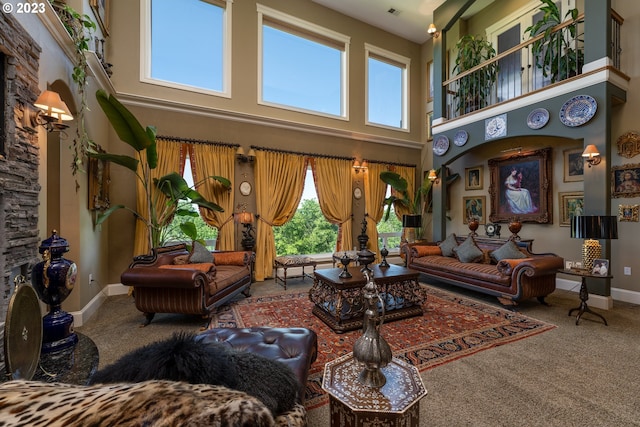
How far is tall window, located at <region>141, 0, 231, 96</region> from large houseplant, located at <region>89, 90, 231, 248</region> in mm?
1404

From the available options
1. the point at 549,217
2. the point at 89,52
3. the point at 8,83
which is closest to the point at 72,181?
the point at 8,83

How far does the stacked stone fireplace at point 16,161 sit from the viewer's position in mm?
2066

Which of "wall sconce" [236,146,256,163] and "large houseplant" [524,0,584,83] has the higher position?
"large houseplant" [524,0,584,83]

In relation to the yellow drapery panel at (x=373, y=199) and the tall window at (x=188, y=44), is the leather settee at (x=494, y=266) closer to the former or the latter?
the yellow drapery panel at (x=373, y=199)

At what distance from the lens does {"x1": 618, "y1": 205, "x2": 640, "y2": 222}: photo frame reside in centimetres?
406

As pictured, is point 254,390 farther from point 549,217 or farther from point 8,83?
point 549,217

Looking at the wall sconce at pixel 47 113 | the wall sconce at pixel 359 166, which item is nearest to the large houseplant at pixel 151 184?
the wall sconce at pixel 47 113

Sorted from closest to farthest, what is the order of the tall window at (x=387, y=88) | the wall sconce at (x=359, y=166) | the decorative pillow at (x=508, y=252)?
the decorative pillow at (x=508, y=252) → the wall sconce at (x=359, y=166) → the tall window at (x=387, y=88)

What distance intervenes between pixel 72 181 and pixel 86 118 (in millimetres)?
924

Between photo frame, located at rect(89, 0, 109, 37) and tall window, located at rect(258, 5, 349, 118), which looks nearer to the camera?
photo frame, located at rect(89, 0, 109, 37)

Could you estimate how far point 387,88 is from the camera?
7316 mm

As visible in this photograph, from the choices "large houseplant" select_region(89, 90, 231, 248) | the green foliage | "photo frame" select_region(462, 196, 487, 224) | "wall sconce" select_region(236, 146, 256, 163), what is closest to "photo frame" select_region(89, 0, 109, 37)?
"large houseplant" select_region(89, 90, 231, 248)

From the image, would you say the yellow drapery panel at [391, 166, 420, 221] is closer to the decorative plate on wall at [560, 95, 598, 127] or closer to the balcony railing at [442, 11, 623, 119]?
the balcony railing at [442, 11, 623, 119]

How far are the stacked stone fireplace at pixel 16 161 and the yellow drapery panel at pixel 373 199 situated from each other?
5634 mm
